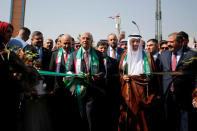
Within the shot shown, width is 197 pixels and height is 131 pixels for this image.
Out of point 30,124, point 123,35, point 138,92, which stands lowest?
point 30,124

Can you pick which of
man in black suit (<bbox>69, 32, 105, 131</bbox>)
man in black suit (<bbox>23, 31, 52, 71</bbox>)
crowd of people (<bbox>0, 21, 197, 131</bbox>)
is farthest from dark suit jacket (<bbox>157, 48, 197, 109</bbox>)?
man in black suit (<bbox>23, 31, 52, 71</bbox>)

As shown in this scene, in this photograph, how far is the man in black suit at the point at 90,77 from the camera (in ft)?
15.7

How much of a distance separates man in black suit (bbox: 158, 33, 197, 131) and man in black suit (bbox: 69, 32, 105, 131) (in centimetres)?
151

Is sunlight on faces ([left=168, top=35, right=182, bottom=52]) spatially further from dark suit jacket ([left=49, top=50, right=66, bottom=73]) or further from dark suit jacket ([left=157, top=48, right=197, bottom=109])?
dark suit jacket ([left=49, top=50, right=66, bottom=73])

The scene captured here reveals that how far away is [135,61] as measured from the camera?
16.5 ft

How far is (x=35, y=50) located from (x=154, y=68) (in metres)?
2.99

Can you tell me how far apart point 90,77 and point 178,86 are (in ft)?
6.50

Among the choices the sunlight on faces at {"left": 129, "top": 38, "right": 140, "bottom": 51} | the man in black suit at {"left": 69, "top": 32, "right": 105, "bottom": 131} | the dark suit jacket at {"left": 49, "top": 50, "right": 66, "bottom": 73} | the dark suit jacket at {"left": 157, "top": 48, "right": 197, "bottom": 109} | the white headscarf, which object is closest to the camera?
the dark suit jacket at {"left": 157, "top": 48, "right": 197, "bottom": 109}

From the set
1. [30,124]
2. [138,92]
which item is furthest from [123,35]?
[30,124]

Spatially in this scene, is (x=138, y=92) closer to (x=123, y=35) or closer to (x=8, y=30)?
(x=8, y=30)

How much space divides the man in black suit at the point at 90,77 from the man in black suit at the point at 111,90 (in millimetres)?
387

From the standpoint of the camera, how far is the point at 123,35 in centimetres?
894

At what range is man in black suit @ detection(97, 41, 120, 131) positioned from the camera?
18.1 feet

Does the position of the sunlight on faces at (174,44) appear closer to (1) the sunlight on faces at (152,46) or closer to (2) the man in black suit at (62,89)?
(1) the sunlight on faces at (152,46)
